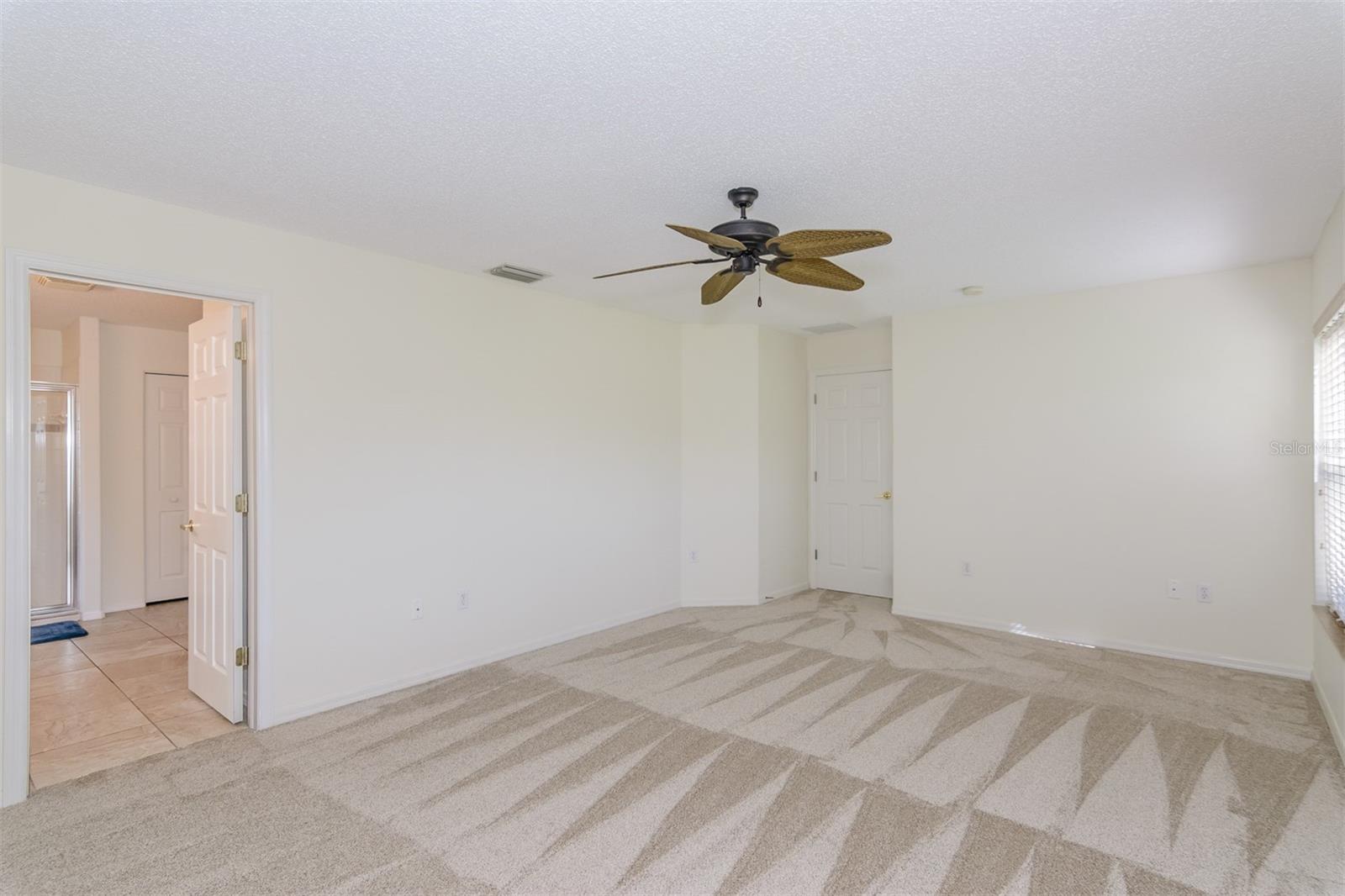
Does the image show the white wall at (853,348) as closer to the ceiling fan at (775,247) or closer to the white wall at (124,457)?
the ceiling fan at (775,247)

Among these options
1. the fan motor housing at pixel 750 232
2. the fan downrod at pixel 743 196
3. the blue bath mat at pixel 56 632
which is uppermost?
the fan downrod at pixel 743 196

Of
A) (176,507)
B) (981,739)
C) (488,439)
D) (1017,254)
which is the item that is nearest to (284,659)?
(488,439)

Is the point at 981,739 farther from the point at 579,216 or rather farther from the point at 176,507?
the point at 176,507

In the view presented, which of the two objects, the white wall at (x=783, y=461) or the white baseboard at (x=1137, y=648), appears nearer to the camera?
the white baseboard at (x=1137, y=648)

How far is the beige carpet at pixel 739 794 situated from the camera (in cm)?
222

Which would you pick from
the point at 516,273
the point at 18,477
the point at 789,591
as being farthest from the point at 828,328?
the point at 18,477

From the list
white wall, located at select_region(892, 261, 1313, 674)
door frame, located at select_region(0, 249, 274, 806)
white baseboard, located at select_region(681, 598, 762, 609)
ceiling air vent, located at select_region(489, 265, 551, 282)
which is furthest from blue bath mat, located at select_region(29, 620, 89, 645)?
white wall, located at select_region(892, 261, 1313, 674)

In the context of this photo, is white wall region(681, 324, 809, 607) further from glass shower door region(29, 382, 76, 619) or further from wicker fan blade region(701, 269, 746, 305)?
glass shower door region(29, 382, 76, 619)

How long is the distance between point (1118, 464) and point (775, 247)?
3.33m

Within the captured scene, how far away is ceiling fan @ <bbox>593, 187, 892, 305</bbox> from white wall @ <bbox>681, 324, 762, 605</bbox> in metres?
2.66

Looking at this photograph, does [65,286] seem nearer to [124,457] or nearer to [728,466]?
[124,457]

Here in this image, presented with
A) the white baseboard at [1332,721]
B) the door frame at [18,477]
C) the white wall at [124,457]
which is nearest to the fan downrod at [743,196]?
the door frame at [18,477]

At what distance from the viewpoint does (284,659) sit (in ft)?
11.4

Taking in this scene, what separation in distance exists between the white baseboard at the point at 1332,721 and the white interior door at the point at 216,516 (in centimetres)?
516
